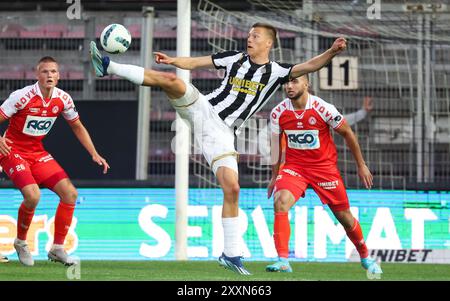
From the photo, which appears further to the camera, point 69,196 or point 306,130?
point 306,130

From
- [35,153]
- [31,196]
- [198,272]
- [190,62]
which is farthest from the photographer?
[35,153]

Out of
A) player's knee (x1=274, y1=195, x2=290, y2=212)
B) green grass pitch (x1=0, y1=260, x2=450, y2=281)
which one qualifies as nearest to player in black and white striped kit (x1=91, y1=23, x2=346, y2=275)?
Answer: green grass pitch (x1=0, y1=260, x2=450, y2=281)

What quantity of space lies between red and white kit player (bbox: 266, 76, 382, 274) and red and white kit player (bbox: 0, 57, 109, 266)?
1.83 meters

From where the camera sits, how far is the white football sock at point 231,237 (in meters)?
9.36

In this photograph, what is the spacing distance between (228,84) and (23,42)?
18.4 ft

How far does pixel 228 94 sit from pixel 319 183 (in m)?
1.86

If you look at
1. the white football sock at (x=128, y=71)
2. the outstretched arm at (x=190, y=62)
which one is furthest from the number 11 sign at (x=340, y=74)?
the white football sock at (x=128, y=71)

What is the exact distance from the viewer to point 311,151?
11203 millimetres

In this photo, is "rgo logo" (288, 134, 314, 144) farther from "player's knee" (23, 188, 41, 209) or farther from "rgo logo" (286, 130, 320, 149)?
"player's knee" (23, 188, 41, 209)

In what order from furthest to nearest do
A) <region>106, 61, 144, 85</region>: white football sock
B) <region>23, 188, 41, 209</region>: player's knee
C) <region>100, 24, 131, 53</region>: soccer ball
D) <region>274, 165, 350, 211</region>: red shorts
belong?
1. <region>274, 165, 350, 211</region>: red shorts
2. <region>23, 188, 41, 209</region>: player's knee
3. <region>100, 24, 131, 53</region>: soccer ball
4. <region>106, 61, 144, 85</region>: white football sock

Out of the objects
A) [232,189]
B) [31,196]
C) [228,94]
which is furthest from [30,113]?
[232,189]

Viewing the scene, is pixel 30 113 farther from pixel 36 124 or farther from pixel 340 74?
pixel 340 74

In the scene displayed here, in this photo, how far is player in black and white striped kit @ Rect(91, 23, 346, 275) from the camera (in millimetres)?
8898
